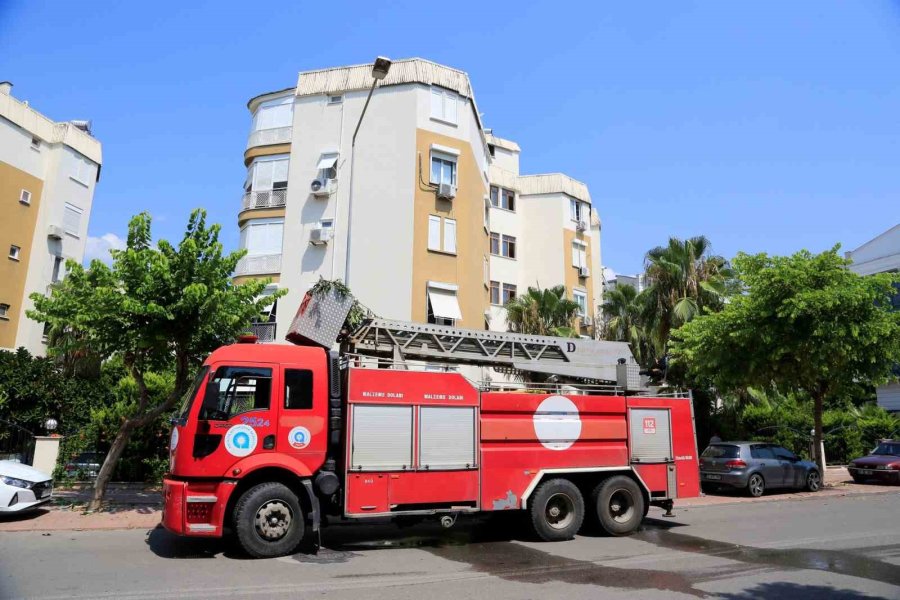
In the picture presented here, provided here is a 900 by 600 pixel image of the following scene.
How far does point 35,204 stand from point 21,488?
75.8 feet

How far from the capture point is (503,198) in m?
34.1

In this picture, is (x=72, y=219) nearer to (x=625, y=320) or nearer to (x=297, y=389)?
(x=625, y=320)

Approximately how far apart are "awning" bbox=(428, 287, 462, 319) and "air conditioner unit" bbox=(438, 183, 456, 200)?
366cm

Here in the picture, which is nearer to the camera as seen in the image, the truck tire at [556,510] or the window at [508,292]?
the truck tire at [556,510]

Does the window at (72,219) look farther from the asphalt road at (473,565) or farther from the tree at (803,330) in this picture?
the tree at (803,330)

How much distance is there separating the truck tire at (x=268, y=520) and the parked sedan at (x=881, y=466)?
66.4 ft

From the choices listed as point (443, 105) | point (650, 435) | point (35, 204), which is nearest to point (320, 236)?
point (443, 105)

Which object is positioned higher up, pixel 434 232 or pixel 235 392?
pixel 434 232

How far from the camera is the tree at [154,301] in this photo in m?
12.0

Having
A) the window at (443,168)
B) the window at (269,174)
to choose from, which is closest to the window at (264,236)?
the window at (269,174)

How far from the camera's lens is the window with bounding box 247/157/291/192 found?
24.7 meters

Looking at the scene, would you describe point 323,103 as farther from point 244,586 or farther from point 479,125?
point 244,586

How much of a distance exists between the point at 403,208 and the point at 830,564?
17.8 meters

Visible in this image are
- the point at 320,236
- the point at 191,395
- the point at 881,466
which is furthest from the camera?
the point at 320,236
